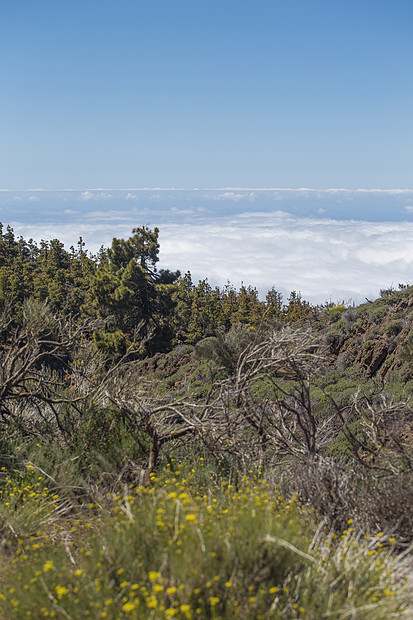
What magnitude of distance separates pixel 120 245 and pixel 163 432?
24528 millimetres

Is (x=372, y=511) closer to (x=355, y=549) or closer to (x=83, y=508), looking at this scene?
(x=355, y=549)

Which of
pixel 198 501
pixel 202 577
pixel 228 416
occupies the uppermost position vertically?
pixel 202 577

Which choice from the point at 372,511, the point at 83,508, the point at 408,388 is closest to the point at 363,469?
the point at 372,511

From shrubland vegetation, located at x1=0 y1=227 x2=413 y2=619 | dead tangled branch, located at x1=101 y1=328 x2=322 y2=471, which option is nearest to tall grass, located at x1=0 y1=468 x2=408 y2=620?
shrubland vegetation, located at x1=0 y1=227 x2=413 y2=619

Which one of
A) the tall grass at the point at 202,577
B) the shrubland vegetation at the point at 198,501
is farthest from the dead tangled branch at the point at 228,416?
the tall grass at the point at 202,577

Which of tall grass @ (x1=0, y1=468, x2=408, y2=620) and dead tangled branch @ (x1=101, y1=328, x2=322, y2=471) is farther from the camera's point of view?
dead tangled branch @ (x1=101, y1=328, x2=322, y2=471)

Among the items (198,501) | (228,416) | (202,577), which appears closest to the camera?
(202,577)

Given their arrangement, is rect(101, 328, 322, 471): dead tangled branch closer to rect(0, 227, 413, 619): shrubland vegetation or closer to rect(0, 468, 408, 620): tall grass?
rect(0, 227, 413, 619): shrubland vegetation

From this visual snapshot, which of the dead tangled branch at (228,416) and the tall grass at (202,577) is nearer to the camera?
the tall grass at (202,577)

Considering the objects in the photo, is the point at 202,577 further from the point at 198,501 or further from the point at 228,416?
the point at 228,416

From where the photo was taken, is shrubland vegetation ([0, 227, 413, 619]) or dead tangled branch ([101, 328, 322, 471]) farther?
dead tangled branch ([101, 328, 322, 471])

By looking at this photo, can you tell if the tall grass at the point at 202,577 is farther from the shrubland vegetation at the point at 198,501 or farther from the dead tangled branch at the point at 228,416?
the dead tangled branch at the point at 228,416

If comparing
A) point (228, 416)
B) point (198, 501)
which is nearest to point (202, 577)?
point (198, 501)

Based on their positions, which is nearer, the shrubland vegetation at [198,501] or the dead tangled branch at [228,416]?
the shrubland vegetation at [198,501]
